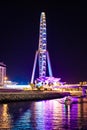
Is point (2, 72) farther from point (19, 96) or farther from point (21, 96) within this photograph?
point (19, 96)

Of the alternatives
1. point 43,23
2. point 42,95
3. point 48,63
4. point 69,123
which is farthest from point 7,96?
point 43,23

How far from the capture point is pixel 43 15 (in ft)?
373

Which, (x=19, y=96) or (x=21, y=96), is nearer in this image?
(x=19, y=96)

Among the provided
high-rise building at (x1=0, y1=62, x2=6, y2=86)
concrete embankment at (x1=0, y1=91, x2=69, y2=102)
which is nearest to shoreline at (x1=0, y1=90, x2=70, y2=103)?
concrete embankment at (x1=0, y1=91, x2=69, y2=102)

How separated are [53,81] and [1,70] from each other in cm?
1498

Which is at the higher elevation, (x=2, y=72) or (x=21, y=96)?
(x=2, y=72)

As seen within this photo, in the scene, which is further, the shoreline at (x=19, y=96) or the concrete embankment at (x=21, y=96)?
the concrete embankment at (x=21, y=96)

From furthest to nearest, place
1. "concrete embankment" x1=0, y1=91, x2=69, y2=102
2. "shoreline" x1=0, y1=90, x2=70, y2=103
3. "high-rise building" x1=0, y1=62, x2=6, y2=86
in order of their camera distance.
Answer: "high-rise building" x1=0, y1=62, x2=6, y2=86
"concrete embankment" x1=0, y1=91, x2=69, y2=102
"shoreline" x1=0, y1=90, x2=70, y2=103

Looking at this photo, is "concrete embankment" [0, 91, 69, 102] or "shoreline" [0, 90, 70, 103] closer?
"shoreline" [0, 90, 70, 103]

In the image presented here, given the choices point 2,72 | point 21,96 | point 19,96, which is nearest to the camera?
point 19,96

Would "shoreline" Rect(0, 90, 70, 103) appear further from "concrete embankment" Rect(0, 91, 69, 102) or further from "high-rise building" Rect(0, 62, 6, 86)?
"high-rise building" Rect(0, 62, 6, 86)

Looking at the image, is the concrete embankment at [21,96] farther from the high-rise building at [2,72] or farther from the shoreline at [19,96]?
the high-rise building at [2,72]

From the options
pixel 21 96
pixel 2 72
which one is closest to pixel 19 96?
pixel 21 96

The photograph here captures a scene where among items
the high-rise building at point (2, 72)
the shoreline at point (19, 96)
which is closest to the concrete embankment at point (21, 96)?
the shoreline at point (19, 96)
